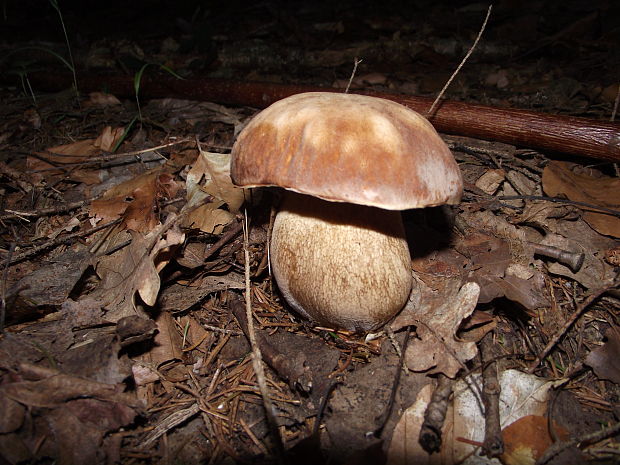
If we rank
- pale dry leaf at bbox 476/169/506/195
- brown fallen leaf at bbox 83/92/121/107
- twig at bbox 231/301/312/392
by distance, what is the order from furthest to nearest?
brown fallen leaf at bbox 83/92/121/107 < pale dry leaf at bbox 476/169/506/195 < twig at bbox 231/301/312/392

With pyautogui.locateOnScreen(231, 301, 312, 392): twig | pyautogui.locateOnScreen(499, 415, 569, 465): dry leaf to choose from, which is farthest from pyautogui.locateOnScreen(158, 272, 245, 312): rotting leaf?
pyautogui.locateOnScreen(499, 415, 569, 465): dry leaf

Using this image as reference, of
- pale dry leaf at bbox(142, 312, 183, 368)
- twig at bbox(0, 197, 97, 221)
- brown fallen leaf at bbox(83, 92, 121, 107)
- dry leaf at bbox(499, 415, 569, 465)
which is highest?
brown fallen leaf at bbox(83, 92, 121, 107)

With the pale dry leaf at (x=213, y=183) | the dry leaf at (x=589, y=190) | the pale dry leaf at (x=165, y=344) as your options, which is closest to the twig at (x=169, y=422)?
the pale dry leaf at (x=165, y=344)

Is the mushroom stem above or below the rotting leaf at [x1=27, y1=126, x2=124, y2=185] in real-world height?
above

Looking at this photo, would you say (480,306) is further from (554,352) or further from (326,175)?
(326,175)

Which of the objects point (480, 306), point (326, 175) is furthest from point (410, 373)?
point (326, 175)

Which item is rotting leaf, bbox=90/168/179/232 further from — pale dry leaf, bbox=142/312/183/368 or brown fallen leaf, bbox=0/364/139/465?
brown fallen leaf, bbox=0/364/139/465

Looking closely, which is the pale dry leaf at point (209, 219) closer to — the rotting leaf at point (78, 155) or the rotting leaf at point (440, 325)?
the rotting leaf at point (78, 155)

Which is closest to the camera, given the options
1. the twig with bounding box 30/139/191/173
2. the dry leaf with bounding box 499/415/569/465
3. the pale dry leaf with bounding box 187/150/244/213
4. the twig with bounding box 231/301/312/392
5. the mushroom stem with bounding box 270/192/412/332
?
the dry leaf with bounding box 499/415/569/465

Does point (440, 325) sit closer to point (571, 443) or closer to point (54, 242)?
point (571, 443)
